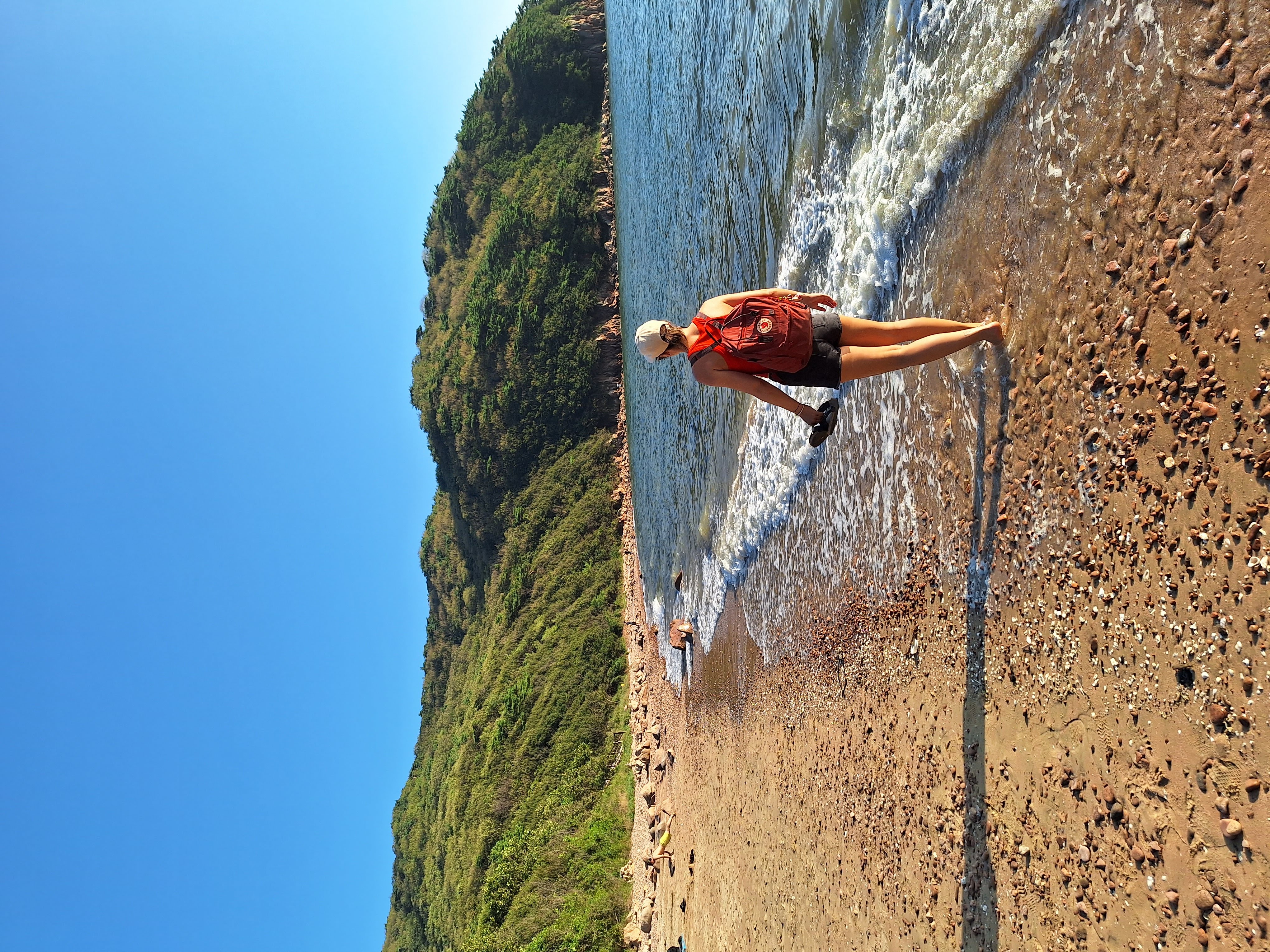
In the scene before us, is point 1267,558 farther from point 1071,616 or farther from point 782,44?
point 782,44

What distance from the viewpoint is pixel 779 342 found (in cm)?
427

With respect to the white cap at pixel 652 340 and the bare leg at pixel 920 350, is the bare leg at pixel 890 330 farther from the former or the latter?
the white cap at pixel 652 340

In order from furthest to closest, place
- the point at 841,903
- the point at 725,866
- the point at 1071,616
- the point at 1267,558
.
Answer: the point at 725,866, the point at 841,903, the point at 1071,616, the point at 1267,558

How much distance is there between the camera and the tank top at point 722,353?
438cm

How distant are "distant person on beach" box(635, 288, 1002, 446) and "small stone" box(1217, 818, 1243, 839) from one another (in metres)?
2.45

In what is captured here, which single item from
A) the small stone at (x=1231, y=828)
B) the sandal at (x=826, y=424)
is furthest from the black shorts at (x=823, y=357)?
the small stone at (x=1231, y=828)

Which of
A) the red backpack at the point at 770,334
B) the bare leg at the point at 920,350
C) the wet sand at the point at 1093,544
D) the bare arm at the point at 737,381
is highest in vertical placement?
the red backpack at the point at 770,334

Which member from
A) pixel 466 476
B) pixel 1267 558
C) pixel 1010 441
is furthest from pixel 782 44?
pixel 466 476

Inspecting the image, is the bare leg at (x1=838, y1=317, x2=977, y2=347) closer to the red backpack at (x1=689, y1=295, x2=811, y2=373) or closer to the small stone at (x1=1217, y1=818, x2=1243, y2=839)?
the red backpack at (x1=689, y1=295, x2=811, y2=373)

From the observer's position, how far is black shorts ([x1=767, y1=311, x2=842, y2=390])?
14.2ft

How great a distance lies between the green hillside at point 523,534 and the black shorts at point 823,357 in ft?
44.3

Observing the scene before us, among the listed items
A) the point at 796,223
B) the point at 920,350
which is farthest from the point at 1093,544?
the point at 796,223

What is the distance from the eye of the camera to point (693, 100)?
13211 mm

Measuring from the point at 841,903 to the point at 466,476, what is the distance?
25421mm
